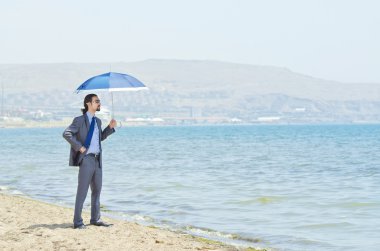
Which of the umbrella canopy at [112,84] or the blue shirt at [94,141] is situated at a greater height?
the umbrella canopy at [112,84]

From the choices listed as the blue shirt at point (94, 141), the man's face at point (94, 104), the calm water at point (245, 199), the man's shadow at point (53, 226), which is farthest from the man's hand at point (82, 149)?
the calm water at point (245, 199)

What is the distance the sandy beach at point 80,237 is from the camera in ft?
35.4

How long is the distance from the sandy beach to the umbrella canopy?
7.19 ft

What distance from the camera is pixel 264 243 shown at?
42.2 ft

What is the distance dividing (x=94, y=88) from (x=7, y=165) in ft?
90.3

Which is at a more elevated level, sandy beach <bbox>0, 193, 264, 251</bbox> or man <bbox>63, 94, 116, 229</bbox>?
man <bbox>63, 94, 116, 229</bbox>

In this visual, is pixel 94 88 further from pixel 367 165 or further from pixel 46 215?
pixel 367 165

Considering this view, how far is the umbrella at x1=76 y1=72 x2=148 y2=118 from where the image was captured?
37.6 ft

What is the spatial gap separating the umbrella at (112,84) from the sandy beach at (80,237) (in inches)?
85.8

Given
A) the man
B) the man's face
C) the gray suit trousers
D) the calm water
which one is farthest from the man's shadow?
the man's face

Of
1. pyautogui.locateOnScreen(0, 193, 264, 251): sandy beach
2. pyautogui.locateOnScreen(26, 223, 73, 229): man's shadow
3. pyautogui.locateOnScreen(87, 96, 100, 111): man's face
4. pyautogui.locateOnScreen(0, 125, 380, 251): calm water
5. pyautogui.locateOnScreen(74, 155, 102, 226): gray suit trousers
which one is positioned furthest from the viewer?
pyautogui.locateOnScreen(0, 125, 380, 251): calm water

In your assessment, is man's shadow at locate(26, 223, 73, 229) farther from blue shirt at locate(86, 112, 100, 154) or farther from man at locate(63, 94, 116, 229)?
blue shirt at locate(86, 112, 100, 154)

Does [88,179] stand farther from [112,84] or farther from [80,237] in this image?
[112,84]

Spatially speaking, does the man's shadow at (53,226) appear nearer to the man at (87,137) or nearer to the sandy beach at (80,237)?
the sandy beach at (80,237)
